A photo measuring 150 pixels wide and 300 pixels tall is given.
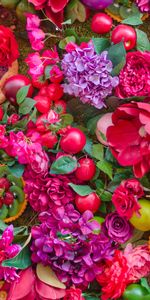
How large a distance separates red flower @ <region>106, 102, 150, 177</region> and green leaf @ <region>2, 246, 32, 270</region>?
260 millimetres

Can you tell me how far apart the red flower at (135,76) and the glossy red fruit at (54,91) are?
4.8 inches

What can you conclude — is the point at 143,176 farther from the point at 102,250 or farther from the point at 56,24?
the point at 56,24

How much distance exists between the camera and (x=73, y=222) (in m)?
1.17

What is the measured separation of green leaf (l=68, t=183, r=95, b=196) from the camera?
3.87 feet

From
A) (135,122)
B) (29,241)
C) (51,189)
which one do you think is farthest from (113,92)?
(29,241)

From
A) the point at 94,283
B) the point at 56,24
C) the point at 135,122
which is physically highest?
the point at 56,24

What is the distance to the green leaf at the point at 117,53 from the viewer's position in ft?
3.86

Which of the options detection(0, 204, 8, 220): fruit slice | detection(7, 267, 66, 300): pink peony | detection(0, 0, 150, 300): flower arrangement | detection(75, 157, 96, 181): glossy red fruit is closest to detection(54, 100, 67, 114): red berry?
detection(0, 0, 150, 300): flower arrangement

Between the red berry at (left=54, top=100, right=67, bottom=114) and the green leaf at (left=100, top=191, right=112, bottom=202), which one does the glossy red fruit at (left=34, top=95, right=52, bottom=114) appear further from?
the green leaf at (left=100, top=191, right=112, bottom=202)

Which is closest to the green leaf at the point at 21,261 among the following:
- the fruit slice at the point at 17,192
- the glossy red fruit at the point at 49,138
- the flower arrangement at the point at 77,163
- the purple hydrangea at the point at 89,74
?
the flower arrangement at the point at 77,163

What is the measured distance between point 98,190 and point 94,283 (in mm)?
195

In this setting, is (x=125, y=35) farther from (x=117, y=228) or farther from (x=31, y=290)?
(x=31, y=290)

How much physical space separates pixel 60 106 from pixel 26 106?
7 cm

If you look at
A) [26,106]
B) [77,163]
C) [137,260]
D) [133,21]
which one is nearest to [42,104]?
[26,106]
